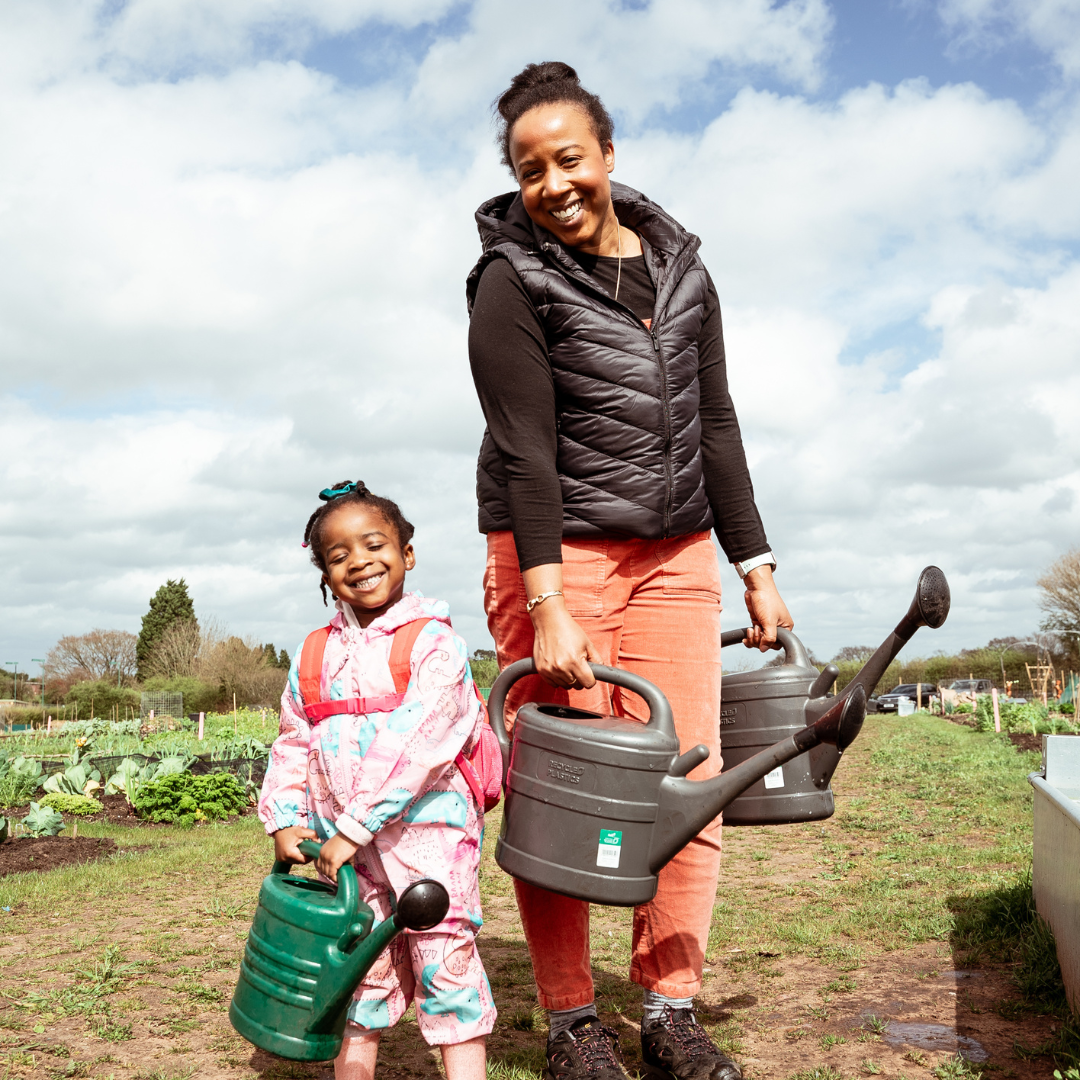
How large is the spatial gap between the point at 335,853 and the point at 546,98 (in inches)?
57.4

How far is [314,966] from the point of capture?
61.7 inches

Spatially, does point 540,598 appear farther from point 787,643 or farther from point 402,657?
point 787,643

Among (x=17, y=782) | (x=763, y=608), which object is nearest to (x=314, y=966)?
(x=763, y=608)

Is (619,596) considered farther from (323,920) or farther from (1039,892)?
(1039,892)

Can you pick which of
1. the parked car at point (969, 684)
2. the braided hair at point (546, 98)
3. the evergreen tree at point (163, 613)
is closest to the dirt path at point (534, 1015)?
the braided hair at point (546, 98)

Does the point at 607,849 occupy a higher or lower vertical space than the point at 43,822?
higher

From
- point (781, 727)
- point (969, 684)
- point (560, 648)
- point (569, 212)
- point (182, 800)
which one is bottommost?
point (182, 800)

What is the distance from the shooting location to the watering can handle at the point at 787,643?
7.32 feet

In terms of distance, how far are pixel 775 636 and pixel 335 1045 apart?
1.26m

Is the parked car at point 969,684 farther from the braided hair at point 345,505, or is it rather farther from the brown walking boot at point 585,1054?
the braided hair at point 345,505

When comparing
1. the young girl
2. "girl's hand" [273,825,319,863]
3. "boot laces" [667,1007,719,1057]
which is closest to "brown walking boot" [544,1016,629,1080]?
"boot laces" [667,1007,719,1057]

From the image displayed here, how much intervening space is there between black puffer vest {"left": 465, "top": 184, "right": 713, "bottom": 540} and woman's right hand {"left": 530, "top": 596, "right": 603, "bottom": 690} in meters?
0.21

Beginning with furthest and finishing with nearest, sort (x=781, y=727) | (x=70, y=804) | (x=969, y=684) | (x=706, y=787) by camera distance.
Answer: (x=969, y=684) < (x=70, y=804) < (x=781, y=727) < (x=706, y=787)

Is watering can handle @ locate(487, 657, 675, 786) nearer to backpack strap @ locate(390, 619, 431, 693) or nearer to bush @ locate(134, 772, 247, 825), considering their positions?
backpack strap @ locate(390, 619, 431, 693)
